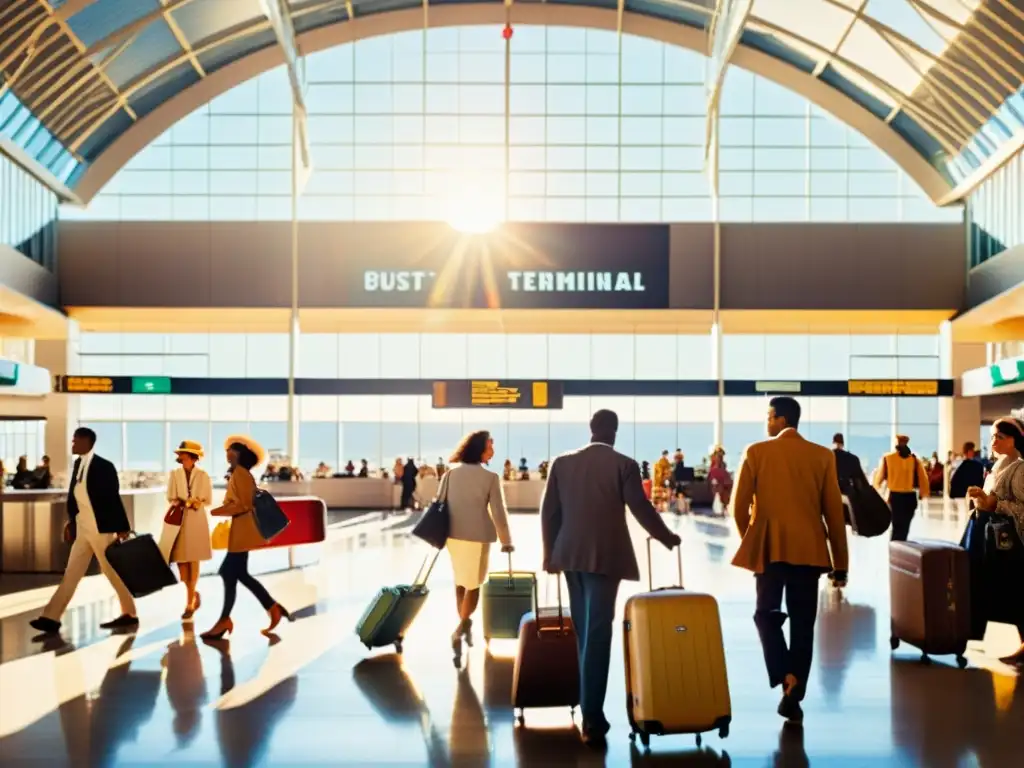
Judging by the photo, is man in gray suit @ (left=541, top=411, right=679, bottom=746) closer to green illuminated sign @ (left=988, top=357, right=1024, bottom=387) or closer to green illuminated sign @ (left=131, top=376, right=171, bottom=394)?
green illuminated sign @ (left=988, top=357, right=1024, bottom=387)

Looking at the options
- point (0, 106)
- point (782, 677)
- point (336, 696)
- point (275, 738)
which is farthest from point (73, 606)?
point (0, 106)

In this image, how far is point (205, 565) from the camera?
14781 millimetres

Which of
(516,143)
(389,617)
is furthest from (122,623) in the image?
(516,143)

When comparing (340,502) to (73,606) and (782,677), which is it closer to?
(73,606)

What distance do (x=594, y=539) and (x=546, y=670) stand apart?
2.89ft

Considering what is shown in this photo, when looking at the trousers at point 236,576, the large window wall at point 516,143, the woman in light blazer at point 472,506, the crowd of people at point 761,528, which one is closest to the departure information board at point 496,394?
the large window wall at point 516,143

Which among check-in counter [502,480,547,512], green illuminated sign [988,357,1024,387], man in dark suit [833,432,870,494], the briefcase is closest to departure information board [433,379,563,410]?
check-in counter [502,480,547,512]

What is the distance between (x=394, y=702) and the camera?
6812 mm

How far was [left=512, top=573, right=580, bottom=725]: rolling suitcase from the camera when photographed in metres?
6.31

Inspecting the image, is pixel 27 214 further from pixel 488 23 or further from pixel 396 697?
pixel 396 697

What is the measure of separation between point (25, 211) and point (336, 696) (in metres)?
25.5

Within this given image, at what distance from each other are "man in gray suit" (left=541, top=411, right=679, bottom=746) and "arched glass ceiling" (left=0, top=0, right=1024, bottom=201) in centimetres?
2044

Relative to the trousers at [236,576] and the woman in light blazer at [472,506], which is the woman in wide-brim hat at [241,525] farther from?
the woman in light blazer at [472,506]

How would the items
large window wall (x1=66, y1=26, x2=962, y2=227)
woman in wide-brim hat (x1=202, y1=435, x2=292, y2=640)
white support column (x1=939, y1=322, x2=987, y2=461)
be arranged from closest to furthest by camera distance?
woman in wide-brim hat (x1=202, y1=435, x2=292, y2=640) → white support column (x1=939, y1=322, x2=987, y2=461) → large window wall (x1=66, y1=26, x2=962, y2=227)
